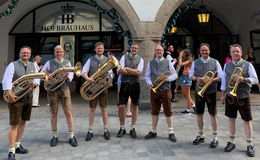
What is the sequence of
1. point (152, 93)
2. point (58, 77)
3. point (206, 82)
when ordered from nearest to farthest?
1. point (206, 82)
2. point (58, 77)
3. point (152, 93)

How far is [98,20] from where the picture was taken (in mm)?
12383

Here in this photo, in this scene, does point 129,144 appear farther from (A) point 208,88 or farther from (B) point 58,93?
(A) point 208,88

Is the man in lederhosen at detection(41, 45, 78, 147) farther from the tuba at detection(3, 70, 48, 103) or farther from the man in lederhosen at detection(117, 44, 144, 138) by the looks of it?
the man in lederhosen at detection(117, 44, 144, 138)

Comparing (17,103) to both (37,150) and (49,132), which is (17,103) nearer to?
(37,150)

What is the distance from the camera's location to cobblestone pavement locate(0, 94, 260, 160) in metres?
4.33

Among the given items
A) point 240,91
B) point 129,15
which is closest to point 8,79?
point 240,91

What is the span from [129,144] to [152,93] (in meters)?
1.08

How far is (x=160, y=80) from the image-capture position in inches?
200

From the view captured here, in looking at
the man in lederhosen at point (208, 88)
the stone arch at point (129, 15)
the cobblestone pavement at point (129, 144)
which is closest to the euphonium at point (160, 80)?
the man in lederhosen at point (208, 88)

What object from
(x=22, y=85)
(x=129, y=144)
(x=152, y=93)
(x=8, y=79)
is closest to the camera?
(x=8, y=79)

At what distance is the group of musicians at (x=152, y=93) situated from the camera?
436 cm

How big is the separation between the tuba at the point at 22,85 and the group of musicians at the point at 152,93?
76 millimetres

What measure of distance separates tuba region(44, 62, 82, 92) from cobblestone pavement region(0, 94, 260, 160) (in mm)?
1094

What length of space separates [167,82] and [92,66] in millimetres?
1478
